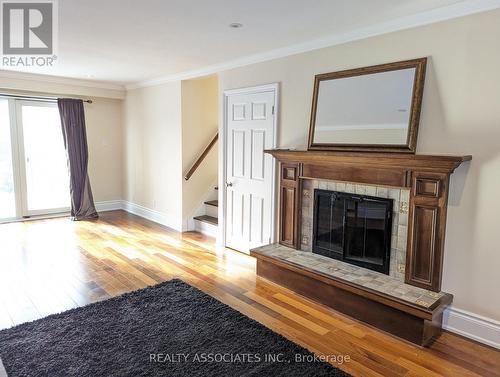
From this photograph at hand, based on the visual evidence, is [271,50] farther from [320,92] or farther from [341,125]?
[341,125]

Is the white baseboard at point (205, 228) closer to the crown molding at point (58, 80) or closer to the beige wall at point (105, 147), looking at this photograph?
the beige wall at point (105, 147)

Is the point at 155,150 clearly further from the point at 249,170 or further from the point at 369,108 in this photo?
the point at 369,108

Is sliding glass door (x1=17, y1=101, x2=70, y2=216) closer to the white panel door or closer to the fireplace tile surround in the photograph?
the white panel door

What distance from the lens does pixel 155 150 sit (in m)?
6.15

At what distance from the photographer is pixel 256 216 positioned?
14.3 feet

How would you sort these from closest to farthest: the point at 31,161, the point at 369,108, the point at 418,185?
the point at 418,185, the point at 369,108, the point at 31,161

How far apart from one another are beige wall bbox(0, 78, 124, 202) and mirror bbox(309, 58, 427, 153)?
457 cm

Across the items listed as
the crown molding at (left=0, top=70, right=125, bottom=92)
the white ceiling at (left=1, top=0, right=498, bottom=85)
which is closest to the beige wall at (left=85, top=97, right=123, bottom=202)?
the crown molding at (left=0, top=70, right=125, bottom=92)

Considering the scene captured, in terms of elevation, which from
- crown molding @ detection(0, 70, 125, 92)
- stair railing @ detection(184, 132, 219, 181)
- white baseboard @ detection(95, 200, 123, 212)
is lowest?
white baseboard @ detection(95, 200, 123, 212)

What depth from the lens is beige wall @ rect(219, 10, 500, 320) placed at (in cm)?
251

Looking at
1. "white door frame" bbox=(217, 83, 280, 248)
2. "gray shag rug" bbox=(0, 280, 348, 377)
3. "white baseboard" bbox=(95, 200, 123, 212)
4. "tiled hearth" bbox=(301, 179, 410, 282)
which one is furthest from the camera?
"white baseboard" bbox=(95, 200, 123, 212)

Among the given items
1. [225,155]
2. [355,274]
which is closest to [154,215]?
[225,155]

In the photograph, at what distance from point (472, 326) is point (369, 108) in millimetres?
1888

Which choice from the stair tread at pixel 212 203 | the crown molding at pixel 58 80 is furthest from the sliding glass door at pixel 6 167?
the stair tread at pixel 212 203
